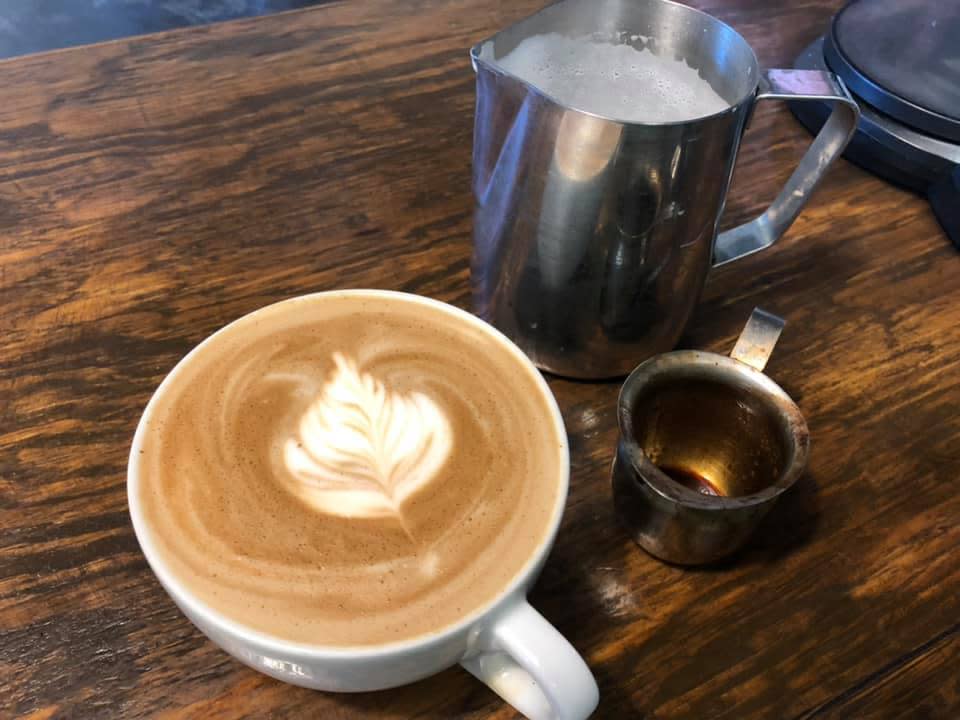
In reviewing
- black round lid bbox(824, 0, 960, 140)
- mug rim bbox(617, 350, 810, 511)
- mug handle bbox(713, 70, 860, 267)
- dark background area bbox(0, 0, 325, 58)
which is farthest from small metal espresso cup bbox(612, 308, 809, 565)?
dark background area bbox(0, 0, 325, 58)

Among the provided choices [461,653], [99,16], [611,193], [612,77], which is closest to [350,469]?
[461,653]

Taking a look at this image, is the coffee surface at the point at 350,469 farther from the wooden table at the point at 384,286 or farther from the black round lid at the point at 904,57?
the black round lid at the point at 904,57

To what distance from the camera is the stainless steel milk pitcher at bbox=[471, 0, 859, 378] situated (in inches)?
23.7

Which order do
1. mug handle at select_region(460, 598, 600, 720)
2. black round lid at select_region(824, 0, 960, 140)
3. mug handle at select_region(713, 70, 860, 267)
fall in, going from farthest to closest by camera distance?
black round lid at select_region(824, 0, 960, 140)
mug handle at select_region(713, 70, 860, 267)
mug handle at select_region(460, 598, 600, 720)

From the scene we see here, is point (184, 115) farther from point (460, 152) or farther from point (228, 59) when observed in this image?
point (460, 152)

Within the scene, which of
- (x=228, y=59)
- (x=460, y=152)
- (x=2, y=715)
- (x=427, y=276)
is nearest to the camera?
(x=2, y=715)

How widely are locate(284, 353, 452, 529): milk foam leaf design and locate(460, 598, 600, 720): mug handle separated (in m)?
0.10

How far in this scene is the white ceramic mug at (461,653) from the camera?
453 millimetres

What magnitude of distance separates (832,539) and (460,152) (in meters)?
0.59

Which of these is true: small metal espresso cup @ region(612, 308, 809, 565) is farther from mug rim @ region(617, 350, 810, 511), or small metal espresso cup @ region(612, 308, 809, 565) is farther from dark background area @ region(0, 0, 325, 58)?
dark background area @ region(0, 0, 325, 58)

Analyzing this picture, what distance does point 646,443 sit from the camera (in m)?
0.67

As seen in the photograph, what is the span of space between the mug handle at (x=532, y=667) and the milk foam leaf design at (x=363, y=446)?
97mm

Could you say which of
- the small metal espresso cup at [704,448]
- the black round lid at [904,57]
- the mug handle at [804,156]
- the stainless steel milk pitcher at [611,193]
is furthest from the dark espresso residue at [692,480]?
the black round lid at [904,57]

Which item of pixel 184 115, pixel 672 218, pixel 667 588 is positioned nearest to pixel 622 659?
pixel 667 588
